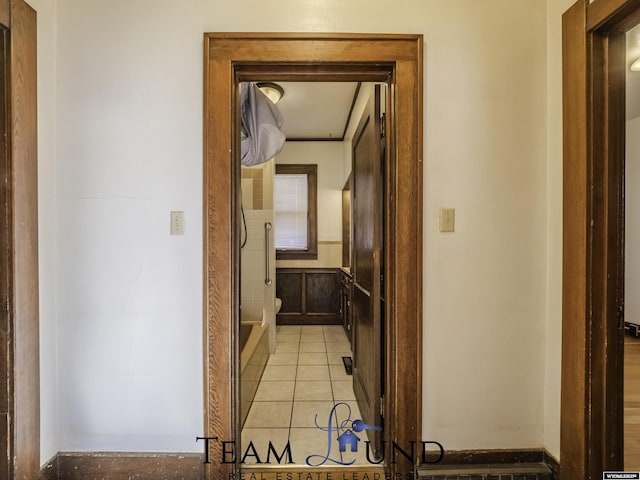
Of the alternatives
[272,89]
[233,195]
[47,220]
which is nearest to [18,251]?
[47,220]

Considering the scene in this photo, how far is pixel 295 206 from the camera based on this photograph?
502cm

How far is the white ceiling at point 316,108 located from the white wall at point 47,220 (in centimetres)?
191

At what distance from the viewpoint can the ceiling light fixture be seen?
121 inches

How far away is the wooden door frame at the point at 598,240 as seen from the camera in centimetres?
137

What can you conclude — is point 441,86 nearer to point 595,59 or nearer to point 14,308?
point 595,59

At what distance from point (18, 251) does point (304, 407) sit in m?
1.87

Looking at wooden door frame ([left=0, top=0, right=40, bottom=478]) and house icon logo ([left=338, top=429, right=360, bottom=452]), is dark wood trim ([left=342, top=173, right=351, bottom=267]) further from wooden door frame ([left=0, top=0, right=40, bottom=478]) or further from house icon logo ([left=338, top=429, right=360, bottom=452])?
wooden door frame ([left=0, top=0, right=40, bottom=478])

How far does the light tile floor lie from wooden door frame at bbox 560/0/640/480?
106cm

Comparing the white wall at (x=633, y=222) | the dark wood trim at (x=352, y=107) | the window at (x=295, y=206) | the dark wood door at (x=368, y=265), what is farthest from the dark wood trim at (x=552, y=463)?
the window at (x=295, y=206)

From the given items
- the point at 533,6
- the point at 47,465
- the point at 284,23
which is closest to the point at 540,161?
the point at 533,6

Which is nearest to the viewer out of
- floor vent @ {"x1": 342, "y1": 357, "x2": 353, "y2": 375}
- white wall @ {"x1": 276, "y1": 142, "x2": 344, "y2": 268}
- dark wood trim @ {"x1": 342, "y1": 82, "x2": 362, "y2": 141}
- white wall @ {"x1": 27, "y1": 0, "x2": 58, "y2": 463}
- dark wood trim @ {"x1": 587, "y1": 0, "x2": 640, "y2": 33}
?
dark wood trim @ {"x1": 587, "y1": 0, "x2": 640, "y2": 33}

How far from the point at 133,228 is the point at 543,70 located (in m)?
2.07

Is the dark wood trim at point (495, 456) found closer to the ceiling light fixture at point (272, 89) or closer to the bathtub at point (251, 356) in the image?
the bathtub at point (251, 356)

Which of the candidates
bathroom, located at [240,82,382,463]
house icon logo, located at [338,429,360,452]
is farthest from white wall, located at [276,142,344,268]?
house icon logo, located at [338,429,360,452]
